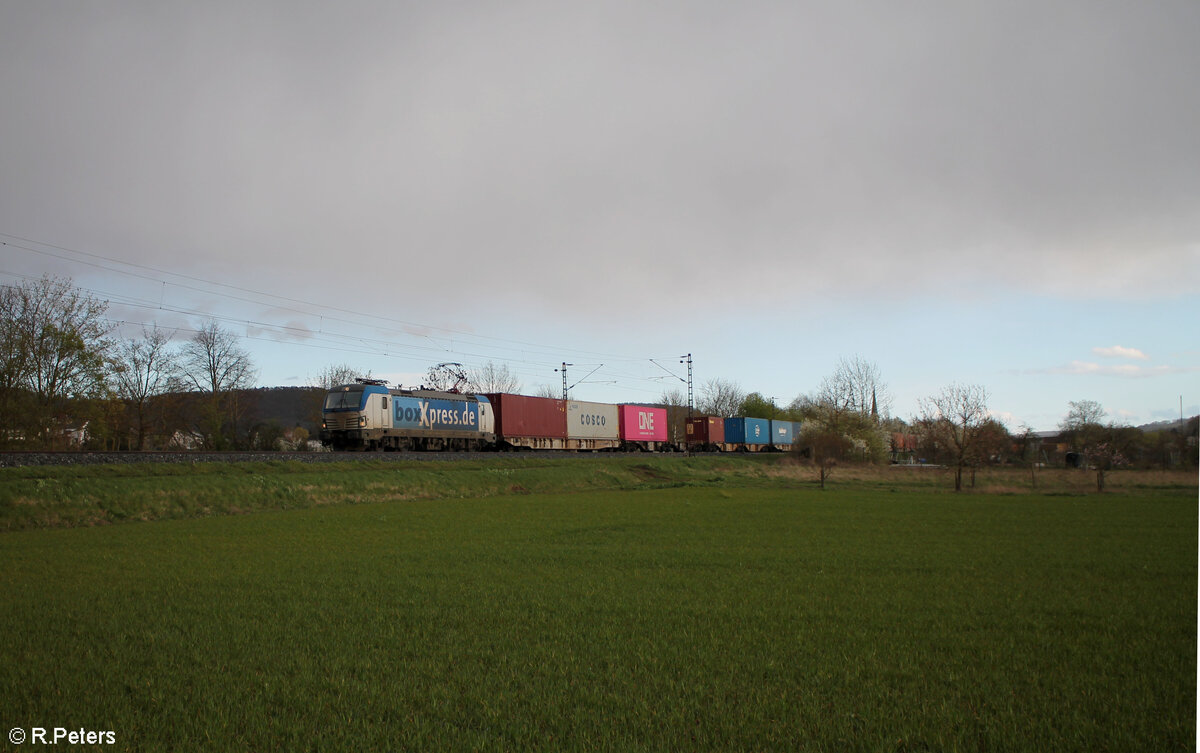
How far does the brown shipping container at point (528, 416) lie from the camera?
4766cm

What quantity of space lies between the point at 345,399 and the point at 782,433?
51.4 meters

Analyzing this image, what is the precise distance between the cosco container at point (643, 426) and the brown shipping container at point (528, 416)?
8559mm

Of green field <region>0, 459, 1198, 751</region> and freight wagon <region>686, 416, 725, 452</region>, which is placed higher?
freight wagon <region>686, 416, 725, 452</region>

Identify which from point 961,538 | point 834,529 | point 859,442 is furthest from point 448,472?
point 859,442

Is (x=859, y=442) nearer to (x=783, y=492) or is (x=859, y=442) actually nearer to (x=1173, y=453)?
(x=1173, y=453)

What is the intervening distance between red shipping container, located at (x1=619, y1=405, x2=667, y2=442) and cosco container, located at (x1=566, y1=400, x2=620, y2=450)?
78cm

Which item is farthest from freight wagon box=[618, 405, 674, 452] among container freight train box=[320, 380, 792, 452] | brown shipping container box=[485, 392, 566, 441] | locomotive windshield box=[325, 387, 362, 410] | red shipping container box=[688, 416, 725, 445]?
locomotive windshield box=[325, 387, 362, 410]

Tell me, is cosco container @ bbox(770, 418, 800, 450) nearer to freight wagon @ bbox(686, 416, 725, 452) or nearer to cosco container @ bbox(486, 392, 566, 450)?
freight wagon @ bbox(686, 416, 725, 452)

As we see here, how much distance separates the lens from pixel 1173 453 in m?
43.2

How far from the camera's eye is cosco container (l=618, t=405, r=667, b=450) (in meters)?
59.6

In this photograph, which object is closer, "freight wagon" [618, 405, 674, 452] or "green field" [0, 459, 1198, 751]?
"green field" [0, 459, 1198, 751]

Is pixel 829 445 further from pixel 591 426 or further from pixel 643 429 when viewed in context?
pixel 591 426

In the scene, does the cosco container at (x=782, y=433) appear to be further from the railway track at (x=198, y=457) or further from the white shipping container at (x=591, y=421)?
the railway track at (x=198, y=457)

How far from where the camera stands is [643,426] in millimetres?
62375
